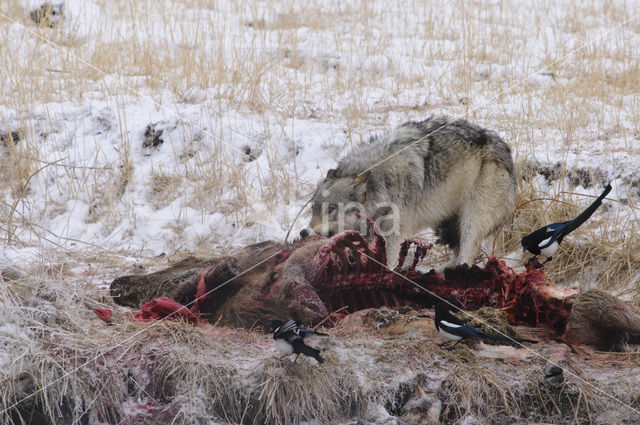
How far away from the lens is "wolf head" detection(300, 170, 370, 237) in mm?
Answer: 5141

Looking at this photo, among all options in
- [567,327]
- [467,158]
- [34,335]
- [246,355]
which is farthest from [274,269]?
[467,158]

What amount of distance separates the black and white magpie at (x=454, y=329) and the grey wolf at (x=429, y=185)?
6.01 feet

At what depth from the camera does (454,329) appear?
335 cm

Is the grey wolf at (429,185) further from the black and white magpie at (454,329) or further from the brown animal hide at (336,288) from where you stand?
the black and white magpie at (454,329)

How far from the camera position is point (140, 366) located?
3414mm

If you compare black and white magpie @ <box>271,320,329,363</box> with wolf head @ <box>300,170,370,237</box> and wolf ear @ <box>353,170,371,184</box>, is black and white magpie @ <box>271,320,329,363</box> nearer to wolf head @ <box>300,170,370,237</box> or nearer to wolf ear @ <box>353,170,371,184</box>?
wolf head @ <box>300,170,370,237</box>

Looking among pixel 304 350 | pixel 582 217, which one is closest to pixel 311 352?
pixel 304 350

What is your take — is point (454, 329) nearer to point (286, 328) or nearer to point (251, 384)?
point (286, 328)

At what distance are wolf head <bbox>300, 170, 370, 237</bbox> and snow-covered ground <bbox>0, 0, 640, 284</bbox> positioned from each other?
121 cm

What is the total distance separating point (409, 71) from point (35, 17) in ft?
22.2

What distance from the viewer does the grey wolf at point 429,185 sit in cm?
531

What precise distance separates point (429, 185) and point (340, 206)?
94 centimetres

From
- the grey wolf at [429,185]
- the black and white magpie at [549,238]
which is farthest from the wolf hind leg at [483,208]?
the black and white magpie at [549,238]

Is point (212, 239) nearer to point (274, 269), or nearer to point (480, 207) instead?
point (274, 269)
